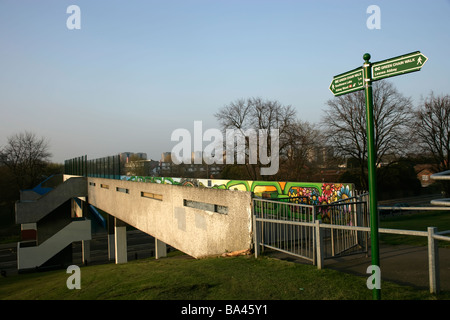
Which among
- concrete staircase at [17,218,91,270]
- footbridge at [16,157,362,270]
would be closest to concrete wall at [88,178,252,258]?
footbridge at [16,157,362,270]

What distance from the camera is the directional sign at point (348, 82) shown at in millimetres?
3895

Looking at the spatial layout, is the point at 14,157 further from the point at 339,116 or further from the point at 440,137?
the point at 440,137

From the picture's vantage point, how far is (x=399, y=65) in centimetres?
354

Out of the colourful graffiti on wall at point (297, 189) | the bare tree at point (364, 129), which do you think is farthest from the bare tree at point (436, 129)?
the colourful graffiti on wall at point (297, 189)

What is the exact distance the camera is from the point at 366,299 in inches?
174

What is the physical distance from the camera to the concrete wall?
8719 mm

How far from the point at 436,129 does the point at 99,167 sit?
34.4 m

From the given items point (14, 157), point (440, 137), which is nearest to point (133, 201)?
point (440, 137)

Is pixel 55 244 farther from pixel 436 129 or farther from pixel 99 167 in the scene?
pixel 436 129

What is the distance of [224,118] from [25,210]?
23.7 m

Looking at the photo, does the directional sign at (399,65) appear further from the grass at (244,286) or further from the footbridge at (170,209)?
the footbridge at (170,209)

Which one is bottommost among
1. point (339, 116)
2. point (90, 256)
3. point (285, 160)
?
point (90, 256)
